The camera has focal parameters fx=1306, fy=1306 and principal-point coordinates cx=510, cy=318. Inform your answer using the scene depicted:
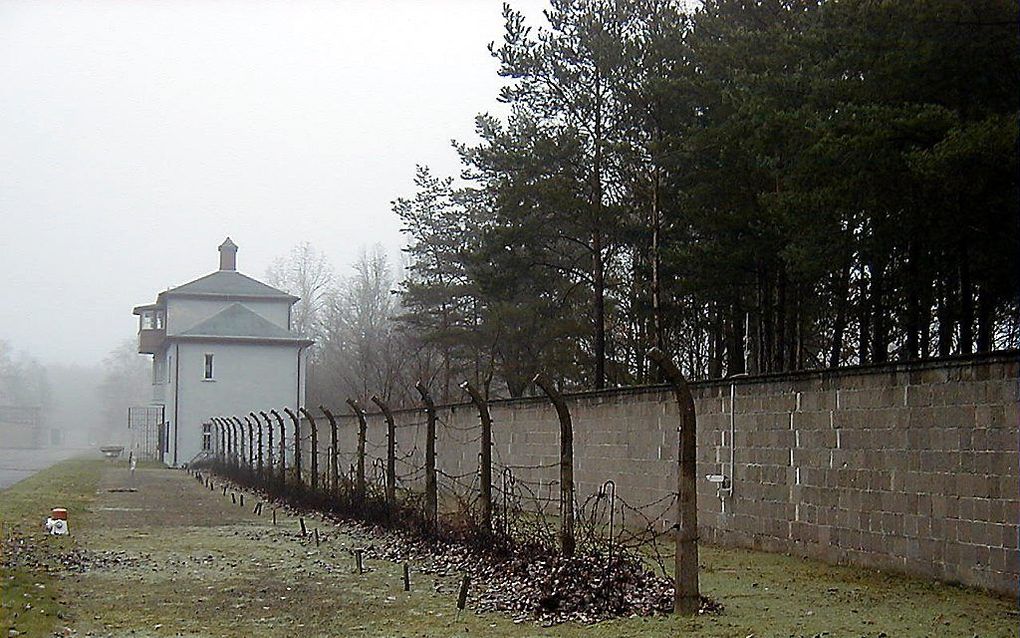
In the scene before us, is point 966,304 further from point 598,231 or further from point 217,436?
point 217,436

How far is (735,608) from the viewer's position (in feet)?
34.5

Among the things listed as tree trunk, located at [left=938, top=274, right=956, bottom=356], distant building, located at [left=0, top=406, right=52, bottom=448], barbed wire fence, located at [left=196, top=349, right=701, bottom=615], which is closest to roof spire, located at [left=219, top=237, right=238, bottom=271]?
distant building, located at [left=0, top=406, right=52, bottom=448]

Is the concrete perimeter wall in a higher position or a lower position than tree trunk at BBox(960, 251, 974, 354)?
lower

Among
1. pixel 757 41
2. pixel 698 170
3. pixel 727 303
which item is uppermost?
pixel 757 41

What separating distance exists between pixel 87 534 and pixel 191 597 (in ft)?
26.6

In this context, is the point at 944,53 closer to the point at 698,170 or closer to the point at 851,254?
the point at 851,254

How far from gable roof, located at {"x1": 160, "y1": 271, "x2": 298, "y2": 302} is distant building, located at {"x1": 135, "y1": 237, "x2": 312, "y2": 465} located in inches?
5.0

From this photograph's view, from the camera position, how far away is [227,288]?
63.8m

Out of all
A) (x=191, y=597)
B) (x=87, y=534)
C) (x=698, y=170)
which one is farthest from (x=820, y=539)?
(x=698, y=170)

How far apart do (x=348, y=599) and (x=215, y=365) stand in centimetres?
4650

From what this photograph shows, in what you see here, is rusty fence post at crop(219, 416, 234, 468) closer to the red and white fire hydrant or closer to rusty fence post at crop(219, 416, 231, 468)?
rusty fence post at crop(219, 416, 231, 468)

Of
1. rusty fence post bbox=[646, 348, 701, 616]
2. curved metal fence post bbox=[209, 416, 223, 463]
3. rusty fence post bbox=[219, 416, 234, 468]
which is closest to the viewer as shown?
rusty fence post bbox=[646, 348, 701, 616]

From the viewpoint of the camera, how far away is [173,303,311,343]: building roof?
57.6 metres

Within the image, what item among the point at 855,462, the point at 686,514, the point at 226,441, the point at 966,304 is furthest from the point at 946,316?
the point at 226,441
